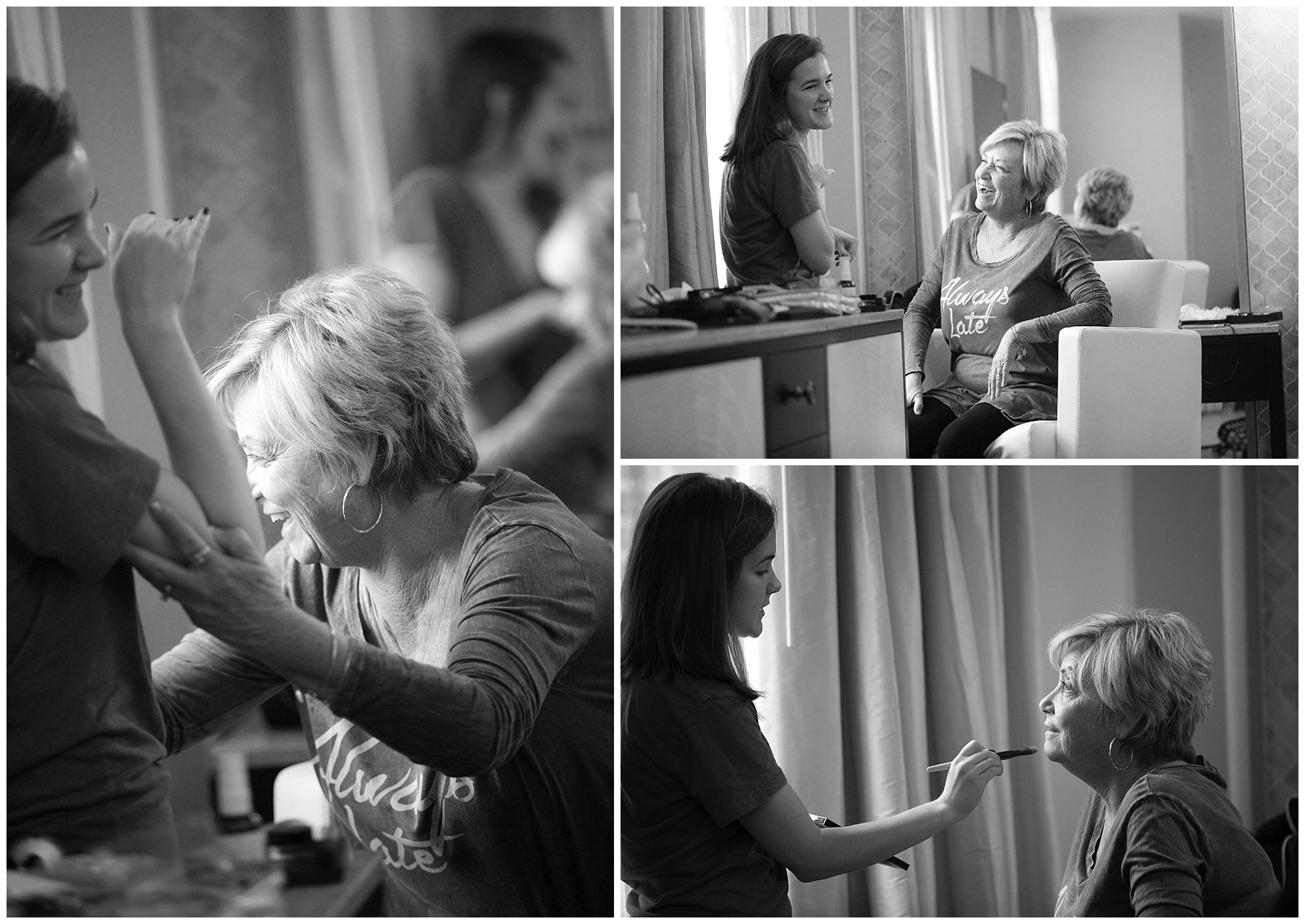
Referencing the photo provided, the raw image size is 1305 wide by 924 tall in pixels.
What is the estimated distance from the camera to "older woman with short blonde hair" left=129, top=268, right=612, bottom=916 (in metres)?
1.46

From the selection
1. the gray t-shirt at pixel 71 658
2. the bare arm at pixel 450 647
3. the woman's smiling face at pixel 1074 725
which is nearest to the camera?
the bare arm at pixel 450 647

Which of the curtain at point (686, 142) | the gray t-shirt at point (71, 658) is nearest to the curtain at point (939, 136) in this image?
the curtain at point (686, 142)

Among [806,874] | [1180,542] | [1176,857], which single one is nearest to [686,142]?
[1180,542]

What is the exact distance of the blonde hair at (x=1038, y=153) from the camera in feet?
5.47

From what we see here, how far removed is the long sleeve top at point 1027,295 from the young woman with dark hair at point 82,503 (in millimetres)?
1062

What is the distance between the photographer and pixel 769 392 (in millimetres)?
1665

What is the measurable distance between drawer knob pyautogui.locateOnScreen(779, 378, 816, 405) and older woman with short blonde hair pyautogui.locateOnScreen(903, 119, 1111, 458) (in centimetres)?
16

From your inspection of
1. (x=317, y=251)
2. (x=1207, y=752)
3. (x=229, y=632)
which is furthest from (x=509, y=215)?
(x=1207, y=752)

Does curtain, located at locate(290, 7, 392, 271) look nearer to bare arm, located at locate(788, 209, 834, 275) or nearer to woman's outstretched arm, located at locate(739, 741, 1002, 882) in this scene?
bare arm, located at locate(788, 209, 834, 275)

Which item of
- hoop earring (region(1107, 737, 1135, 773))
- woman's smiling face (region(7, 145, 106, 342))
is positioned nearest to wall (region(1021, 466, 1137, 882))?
hoop earring (region(1107, 737, 1135, 773))

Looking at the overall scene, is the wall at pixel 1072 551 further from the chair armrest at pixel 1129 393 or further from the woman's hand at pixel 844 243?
the woman's hand at pixel 844 243

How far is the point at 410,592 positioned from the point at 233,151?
0.69 meters

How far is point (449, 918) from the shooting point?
1.61m

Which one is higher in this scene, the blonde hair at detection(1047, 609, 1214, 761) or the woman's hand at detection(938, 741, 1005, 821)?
the blonde hair at detection(1047, 609, 1214, 761)
